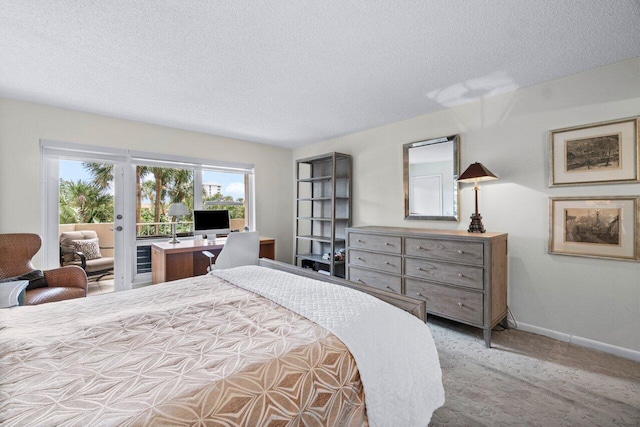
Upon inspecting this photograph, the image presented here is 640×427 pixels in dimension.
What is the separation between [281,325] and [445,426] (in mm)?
1134

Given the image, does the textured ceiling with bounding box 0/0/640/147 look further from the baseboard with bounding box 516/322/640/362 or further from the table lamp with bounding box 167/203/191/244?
the baseboard with bounding box 516/322/640/362

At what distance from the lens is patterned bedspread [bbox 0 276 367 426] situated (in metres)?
0.77

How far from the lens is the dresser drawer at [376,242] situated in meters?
3.03

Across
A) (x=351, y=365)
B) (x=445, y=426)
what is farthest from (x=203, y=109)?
(x=445, y=426)

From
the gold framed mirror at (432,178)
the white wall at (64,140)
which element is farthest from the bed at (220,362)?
the white wall at (64,140)

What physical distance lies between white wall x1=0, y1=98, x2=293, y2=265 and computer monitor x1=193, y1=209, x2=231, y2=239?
0.68 meters

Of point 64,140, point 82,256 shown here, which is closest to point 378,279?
point 82,256

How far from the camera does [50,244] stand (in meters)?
Answer: 3.34

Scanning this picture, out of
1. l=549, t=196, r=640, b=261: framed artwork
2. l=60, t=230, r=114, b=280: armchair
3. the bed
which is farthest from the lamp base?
l=60, t=230, r=114, b=280: armchair

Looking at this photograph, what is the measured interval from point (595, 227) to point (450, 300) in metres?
1.32

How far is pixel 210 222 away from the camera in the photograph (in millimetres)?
4352

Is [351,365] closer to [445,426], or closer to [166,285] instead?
[445,426]

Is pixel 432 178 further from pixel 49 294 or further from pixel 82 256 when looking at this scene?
pixel 82 256

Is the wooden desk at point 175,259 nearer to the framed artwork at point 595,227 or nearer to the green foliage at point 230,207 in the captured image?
the green foliage at point 230,207
